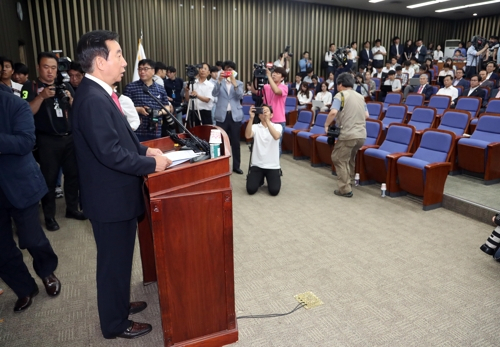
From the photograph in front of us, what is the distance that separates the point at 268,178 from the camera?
413 cm

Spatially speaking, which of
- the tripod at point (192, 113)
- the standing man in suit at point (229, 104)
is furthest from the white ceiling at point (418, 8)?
the standing man in suit at point (229, 104)

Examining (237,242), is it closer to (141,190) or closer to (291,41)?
(141,190)

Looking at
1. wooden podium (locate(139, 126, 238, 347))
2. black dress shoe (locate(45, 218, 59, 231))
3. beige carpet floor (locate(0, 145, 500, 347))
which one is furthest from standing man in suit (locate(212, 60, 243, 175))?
wooden podium (locate(139, 126, 238, 347))

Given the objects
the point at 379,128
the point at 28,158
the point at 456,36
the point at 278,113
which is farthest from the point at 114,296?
the point at 456,36

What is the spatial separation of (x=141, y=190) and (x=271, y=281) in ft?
3.83

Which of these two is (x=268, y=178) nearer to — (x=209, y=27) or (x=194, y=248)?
(x=194, y=248)

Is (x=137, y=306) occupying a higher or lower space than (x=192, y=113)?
lower

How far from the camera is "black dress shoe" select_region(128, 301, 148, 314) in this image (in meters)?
2.04

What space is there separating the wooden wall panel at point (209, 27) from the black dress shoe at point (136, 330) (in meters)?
7.63

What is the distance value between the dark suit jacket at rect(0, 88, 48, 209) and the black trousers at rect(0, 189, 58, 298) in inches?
3.0

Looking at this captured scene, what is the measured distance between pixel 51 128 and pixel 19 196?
1.24 meters

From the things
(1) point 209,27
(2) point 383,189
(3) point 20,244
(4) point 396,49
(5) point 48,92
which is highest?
(1) point 209,27

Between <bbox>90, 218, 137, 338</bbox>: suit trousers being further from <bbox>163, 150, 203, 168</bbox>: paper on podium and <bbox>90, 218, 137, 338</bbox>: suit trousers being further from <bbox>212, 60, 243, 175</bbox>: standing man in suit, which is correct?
<bbox>212, 60, 243, 175</bbox>: standing man in suit

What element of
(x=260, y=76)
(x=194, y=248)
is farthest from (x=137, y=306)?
(x=260, y=76)
